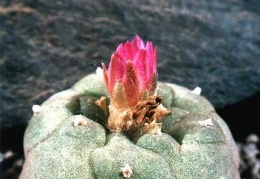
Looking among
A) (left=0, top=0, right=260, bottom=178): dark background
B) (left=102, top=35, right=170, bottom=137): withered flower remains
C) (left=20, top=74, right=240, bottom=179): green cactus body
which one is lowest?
(left=0, top=0, right=260, bottom=178): dark background

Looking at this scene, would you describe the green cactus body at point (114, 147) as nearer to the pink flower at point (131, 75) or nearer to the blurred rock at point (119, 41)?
the pink flower at point (131, 75)

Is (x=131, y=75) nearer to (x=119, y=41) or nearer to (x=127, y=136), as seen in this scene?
(x=127, y=136)

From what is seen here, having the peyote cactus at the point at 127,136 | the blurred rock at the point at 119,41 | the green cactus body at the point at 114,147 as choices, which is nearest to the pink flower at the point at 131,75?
the peyote cactus at the point at 127,136

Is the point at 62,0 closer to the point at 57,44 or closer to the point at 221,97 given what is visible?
the point at 57,44

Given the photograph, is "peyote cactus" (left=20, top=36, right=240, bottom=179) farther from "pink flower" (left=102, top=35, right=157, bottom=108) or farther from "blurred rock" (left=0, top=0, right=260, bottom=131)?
"blurred rock" (left=0, top=0, right=260, bottom=131)

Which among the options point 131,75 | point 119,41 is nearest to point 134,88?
point 131,75

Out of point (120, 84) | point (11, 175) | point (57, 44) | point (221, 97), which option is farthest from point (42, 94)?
point (120, 84)

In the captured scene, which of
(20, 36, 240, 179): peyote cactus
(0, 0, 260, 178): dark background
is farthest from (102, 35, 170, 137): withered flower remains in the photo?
(0, 0, 260, 178): dark background
